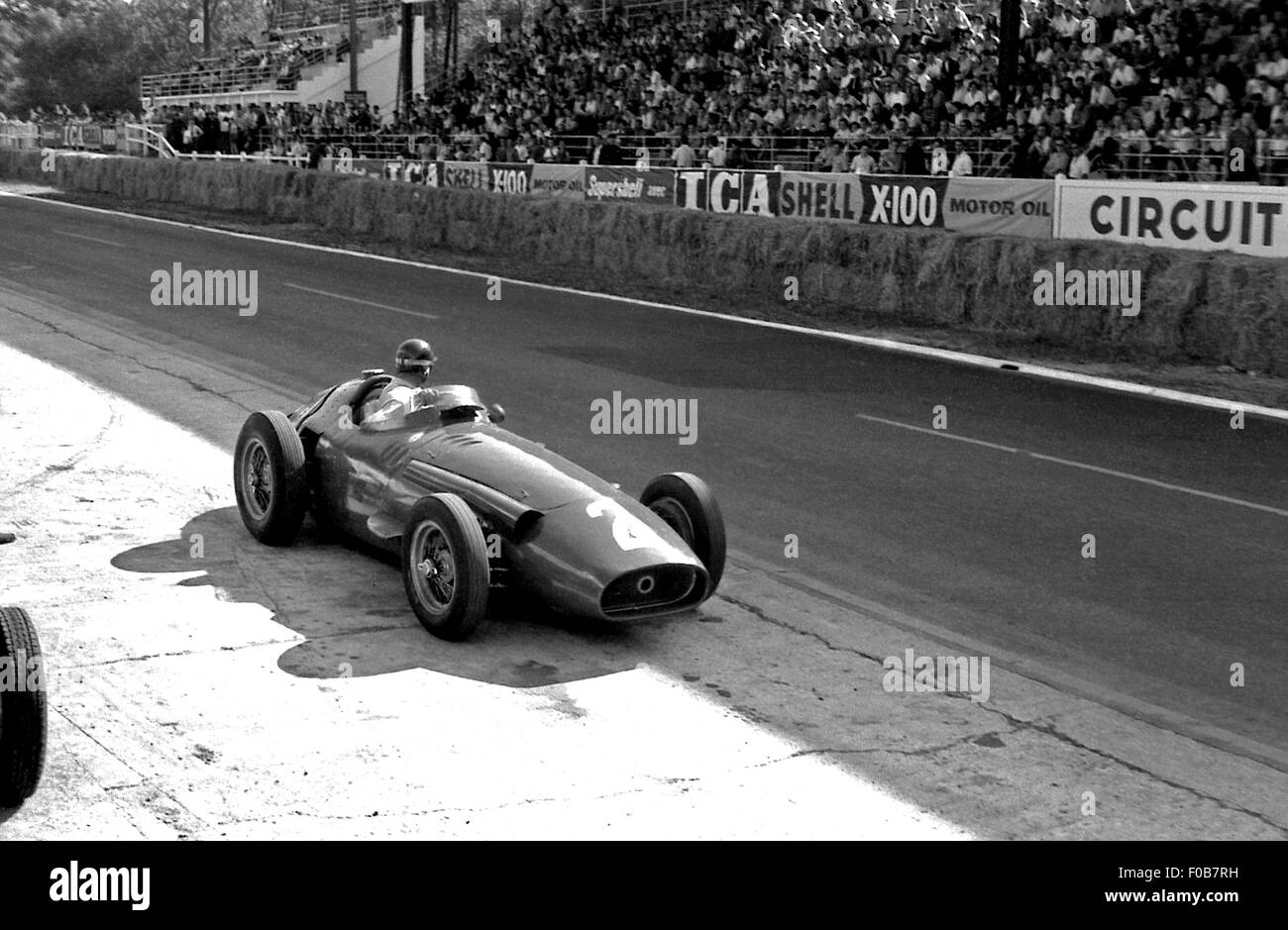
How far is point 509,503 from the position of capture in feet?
26.7

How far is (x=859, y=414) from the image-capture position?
1419cm

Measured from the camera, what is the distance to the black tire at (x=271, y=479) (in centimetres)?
938

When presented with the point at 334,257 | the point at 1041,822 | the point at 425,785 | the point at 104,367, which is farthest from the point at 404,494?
the point at 334,257

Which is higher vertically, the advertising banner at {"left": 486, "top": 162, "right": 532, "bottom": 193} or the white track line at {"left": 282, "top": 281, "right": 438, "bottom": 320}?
the advertising banner at {"left": 486, "top": 162, "right": 532, "bottom": 193}

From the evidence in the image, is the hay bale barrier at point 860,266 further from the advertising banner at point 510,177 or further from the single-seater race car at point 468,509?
the single-seater race car at point 468,509

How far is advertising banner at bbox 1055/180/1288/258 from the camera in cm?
1706

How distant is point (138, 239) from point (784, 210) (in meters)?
13.6

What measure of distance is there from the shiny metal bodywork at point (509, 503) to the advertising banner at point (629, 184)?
1724 cm

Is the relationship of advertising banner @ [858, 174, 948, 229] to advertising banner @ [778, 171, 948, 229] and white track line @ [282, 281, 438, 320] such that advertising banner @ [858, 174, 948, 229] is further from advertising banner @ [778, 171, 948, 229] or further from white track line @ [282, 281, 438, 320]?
white track line @ [282, 281, 438, 320]

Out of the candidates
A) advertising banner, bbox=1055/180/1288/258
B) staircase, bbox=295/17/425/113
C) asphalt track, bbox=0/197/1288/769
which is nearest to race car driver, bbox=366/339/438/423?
asphalt track, bbox=0/197/1288/769

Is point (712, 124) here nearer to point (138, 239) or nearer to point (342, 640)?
point (138, 239)

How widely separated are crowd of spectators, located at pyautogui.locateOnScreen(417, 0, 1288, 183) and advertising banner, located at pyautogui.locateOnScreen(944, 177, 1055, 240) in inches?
81.4

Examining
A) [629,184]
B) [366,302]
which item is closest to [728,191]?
[629,184]
